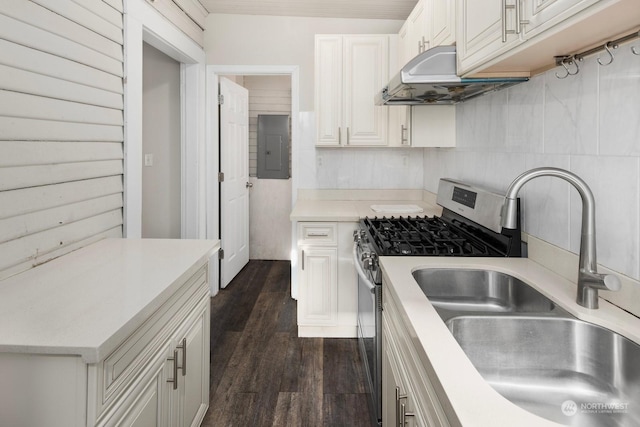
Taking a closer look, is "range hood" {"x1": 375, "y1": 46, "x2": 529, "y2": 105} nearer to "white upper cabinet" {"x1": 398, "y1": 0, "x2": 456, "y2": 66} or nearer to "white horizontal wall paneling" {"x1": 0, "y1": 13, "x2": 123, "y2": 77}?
"white upper cabinet" {"x1": 398, "y1": 0, "x2": 456, "y2": 66}

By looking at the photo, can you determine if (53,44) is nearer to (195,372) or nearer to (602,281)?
(195,372)

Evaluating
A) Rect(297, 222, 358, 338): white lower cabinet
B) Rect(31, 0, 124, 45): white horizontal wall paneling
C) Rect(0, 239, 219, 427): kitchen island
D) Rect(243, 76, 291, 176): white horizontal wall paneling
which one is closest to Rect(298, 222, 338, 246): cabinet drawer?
Rect(297, 222, 358, 338): white lower cabinet

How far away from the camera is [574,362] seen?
1.08 meters

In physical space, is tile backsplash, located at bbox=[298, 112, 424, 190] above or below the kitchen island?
above

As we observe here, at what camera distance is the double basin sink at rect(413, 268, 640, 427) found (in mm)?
943

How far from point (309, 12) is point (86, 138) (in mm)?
2284

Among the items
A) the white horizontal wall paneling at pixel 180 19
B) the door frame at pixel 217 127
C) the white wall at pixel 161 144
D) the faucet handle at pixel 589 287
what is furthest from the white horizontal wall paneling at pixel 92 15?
the faucet handle at pixel 589 287

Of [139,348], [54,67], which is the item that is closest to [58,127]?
[54,67]

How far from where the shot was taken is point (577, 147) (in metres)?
1.35

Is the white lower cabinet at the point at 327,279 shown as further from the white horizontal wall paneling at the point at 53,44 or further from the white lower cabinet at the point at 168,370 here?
the white horizontal wall paneling at the point at 53,44

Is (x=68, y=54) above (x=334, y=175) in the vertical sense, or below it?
above

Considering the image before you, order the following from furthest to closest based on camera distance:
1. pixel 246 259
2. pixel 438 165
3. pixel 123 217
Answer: pixel 246 259 → pixel 438 165 → pixel 123 217

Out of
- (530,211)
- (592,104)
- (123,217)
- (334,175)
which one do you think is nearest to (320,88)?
(334,175)

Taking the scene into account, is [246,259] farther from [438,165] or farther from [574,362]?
[574,362]
